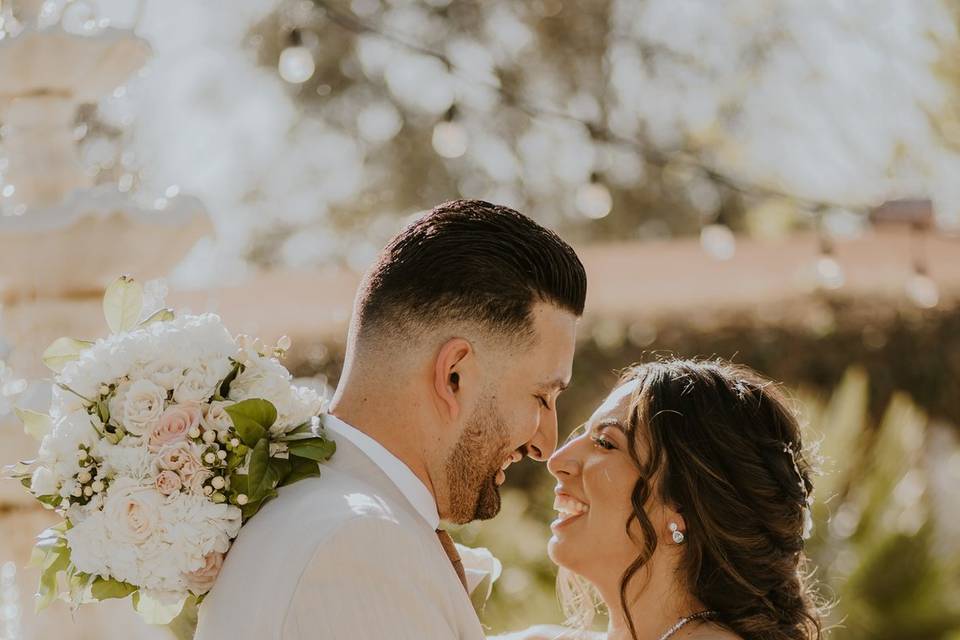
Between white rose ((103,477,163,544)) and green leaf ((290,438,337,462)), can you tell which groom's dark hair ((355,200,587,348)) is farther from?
white rose ((103,477,163,544))

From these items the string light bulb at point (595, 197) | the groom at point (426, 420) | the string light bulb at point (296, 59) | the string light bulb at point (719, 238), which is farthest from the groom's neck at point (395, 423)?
the string light bulb at point (719, 238)

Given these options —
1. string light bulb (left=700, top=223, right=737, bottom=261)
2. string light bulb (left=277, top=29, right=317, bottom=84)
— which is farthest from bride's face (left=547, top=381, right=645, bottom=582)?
string light bulb (left=700, top=223, right=737, bottom=261)

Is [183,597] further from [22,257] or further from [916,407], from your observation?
[916,407]

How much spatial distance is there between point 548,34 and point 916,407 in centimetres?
980

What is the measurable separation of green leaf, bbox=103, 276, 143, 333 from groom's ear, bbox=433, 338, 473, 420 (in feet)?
2.41

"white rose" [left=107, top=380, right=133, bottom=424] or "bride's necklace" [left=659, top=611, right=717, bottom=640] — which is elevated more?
"white rose" [left=107, top=380, right=133, bottom=424]

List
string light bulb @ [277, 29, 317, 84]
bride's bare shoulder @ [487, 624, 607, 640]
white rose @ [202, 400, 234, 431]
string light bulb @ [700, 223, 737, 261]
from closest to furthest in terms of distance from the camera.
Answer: white rose @ [202, 400, 234, 431] < bride's bare shoulder @ [487, 624, 607, 640] < string light bulb @ [277, 29, 317, 84] < string light bulb @ [700, 223, 737, 261]

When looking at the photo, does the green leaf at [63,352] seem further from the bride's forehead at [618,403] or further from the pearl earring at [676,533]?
the pearl earring at [676,533]

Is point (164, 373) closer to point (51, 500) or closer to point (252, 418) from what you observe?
point (252, 418)

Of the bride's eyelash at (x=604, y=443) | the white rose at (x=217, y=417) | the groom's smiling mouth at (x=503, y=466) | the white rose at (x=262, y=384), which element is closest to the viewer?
the white rose at (x=217, y=417)

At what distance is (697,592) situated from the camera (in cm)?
353

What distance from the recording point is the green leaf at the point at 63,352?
290cm

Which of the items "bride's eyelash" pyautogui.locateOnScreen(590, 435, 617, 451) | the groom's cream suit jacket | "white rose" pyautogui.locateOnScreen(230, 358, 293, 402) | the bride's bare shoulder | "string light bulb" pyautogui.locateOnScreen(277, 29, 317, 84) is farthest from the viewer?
"string light bulb" pyautogui.locateOnScreen(277, 29, 317, 84)

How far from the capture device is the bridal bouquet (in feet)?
8.42
